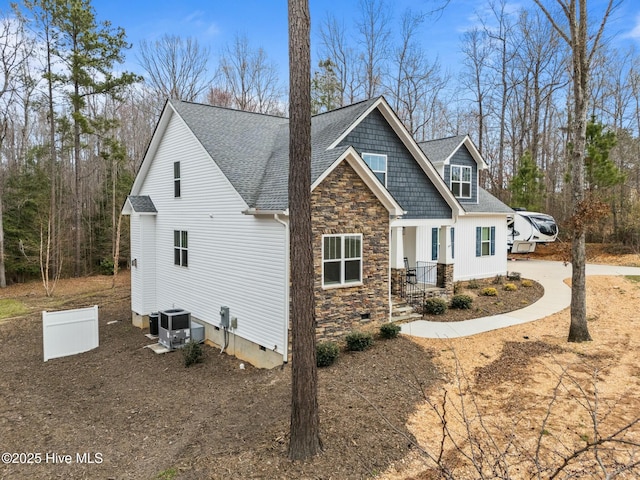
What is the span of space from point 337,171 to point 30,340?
496 inches

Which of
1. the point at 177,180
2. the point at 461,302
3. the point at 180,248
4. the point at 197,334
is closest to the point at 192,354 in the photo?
the point at 197,334

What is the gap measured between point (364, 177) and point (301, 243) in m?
5.47

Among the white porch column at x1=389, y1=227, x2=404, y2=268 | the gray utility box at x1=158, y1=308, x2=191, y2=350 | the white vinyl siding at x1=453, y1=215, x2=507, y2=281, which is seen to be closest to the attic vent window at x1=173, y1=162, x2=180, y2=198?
the gray utility box at x1=158, y1=308, x2=191, y2=350

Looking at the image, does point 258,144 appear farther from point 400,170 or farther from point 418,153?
point 418,153

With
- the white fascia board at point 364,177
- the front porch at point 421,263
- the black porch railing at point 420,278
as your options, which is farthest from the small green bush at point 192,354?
the black porch railing at point 420,278

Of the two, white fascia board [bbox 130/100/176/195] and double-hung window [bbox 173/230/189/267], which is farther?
white fascia board [bbox 130/100/176/195]

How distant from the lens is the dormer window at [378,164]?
12930 millimetres

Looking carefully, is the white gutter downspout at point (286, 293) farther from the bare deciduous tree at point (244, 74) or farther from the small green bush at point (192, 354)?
the bare deciduous tree at point (244, 74)

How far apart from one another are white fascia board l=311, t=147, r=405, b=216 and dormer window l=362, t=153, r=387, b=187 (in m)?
1.96

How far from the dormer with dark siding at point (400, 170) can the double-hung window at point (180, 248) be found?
6.36 m

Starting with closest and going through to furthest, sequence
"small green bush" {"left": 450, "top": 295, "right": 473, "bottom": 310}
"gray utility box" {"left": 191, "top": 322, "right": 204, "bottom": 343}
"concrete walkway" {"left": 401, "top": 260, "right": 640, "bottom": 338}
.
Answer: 1. "concrete walkway" {"left": 401, "top": 260, "right": 640, "bottom": 338}
2. "gray utility box" {"left": 191, "top": 322, "right": 204, "bottom": 343}
3. "small green bush" {"left": 450, "top": 295, "right": 473, "bottom": 310}

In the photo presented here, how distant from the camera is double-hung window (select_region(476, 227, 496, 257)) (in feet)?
58.3

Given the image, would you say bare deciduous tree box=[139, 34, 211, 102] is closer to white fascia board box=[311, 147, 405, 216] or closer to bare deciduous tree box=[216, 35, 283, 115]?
bare deciduous tree box=[216, 35, 283, 115]

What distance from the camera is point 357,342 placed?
1022 cm
